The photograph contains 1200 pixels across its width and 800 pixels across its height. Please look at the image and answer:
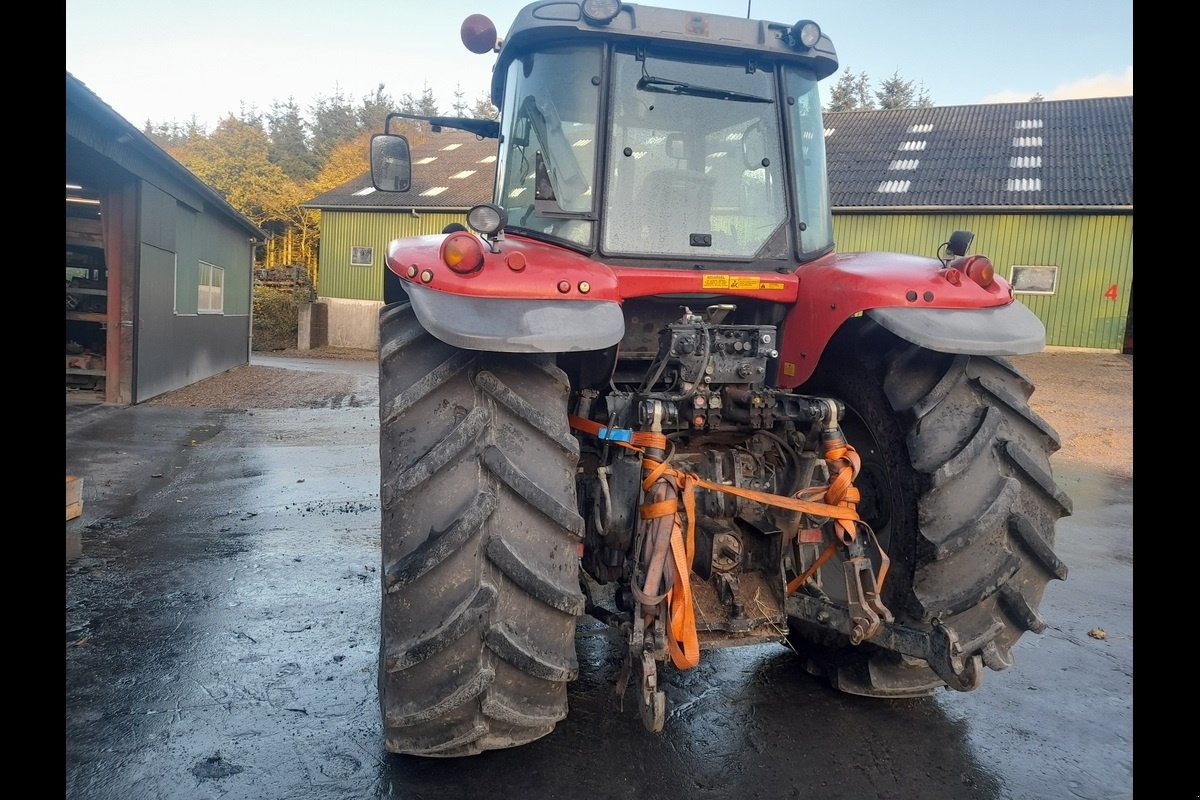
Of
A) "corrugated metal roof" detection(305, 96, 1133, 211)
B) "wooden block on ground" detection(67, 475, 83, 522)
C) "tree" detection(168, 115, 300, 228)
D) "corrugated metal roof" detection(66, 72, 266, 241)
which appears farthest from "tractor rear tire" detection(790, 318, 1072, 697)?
"tree" detection(168, 115, 300, 228)

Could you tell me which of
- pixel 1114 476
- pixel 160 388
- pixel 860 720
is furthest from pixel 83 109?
pixel 1114 476

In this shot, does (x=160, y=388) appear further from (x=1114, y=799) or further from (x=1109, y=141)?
(x=1109, y=141)

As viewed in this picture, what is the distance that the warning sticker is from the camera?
291 centimetres

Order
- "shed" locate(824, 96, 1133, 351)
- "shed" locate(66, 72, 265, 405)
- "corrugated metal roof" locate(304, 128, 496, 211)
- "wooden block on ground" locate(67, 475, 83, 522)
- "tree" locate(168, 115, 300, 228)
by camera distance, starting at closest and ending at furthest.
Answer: "wooden block on ground" locate(67, 475, 83, 522) < "shed" locate(66, 72, 265, 405) < "shed" locate(824, 96, 1133, 351) < "corrugated metal roof" locate(304, 128, 496, 211) < "tree" locate(168, 115, 300, 228)

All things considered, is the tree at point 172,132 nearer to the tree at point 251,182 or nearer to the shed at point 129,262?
the tree at point 251,182

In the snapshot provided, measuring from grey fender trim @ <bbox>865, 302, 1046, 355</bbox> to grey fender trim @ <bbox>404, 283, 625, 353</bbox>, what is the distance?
93 centimetres

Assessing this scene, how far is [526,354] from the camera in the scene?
2.49m

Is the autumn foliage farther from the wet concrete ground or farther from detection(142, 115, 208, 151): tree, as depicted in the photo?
the wet concrete ground

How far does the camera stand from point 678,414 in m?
2.81

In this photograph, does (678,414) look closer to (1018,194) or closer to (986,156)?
(1018,194)

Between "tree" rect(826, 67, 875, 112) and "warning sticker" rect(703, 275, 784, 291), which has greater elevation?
"tree" rect(826, 67, 875, 112)

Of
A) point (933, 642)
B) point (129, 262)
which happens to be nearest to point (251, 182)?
point (129, 262)

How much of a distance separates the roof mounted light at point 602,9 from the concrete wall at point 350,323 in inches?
925

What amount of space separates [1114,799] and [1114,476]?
665 centimetres
